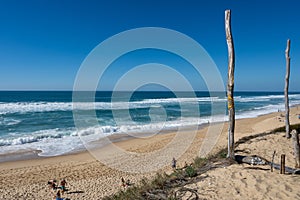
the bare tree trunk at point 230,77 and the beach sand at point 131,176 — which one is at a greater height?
the bare tree trunk at point 230,77

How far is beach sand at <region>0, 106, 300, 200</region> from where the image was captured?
14.6 ft

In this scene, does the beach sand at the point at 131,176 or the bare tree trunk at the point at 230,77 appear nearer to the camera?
the beach sand at the point at 131,176

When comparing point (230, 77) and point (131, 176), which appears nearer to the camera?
point (230, 77)

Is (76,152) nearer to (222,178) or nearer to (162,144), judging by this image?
→ (162,144)

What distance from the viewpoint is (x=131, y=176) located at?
934 centimetres

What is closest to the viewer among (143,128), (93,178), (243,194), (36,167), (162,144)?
(243,194)

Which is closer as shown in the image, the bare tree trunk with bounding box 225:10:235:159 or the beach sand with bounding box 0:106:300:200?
the beach sand with bounding box 0:106:300:200

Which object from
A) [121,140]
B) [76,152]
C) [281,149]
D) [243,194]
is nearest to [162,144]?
[121,140]

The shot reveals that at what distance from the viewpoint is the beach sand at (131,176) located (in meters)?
4.46

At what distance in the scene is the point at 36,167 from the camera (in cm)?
1098

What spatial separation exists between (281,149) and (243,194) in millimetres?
5126

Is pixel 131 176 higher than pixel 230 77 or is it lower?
lower

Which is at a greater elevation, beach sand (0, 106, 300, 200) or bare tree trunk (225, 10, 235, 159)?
bare tree trunk (225, 10, 235, 159)

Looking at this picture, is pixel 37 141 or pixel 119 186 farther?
pixel 37 141
